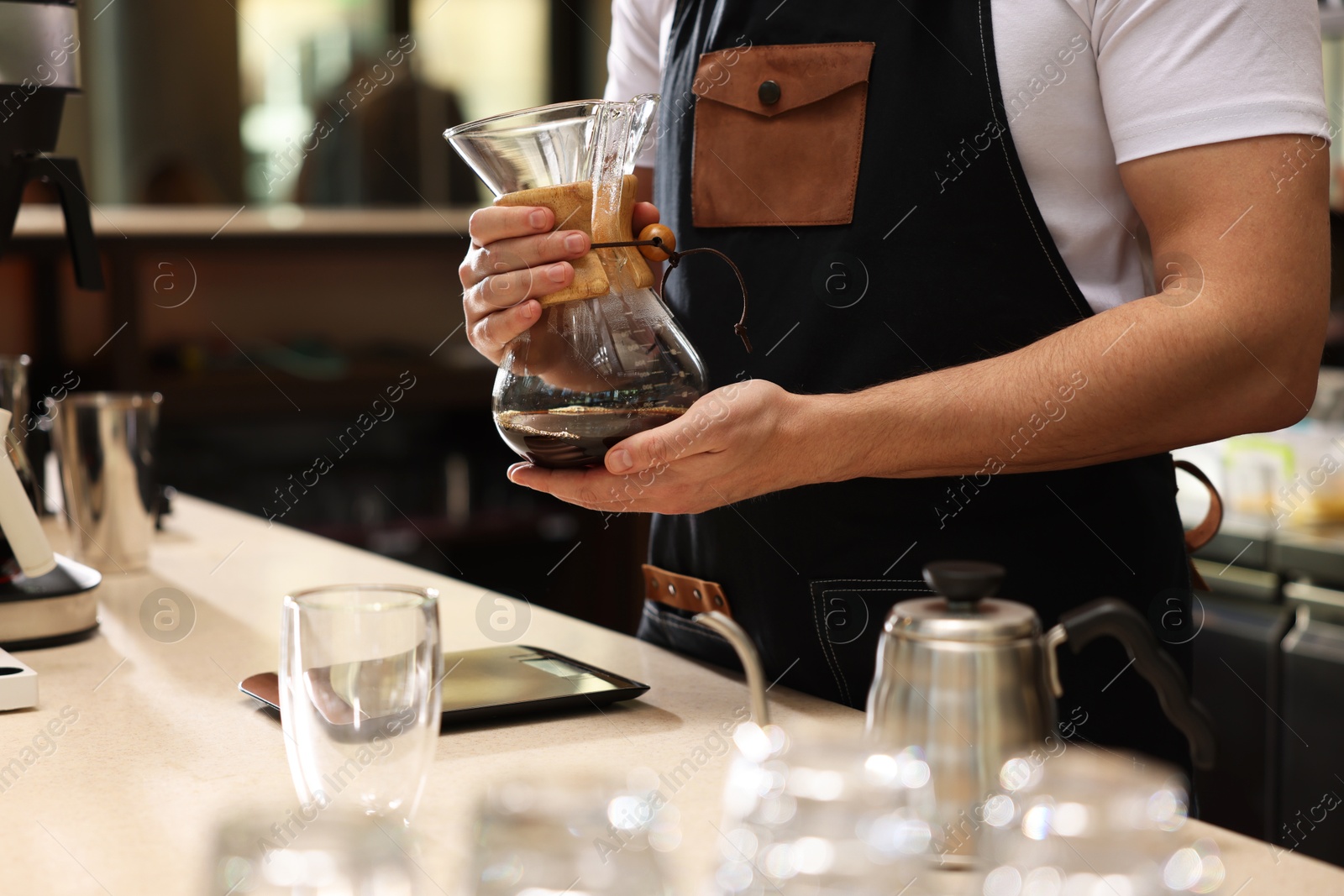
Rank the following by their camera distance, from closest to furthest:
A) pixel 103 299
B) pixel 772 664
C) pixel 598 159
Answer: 1. pixel 598 159
2. pixel 772 664
3. pixel 103 299

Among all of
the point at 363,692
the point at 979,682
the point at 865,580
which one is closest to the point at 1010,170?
the point at 865,580

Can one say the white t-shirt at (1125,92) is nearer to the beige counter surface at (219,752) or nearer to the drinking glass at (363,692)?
the beige counter surface at (219,752)

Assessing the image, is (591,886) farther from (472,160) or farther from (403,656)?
(472,160)

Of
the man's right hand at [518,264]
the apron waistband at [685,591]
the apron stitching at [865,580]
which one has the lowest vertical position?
the apron waistband at [685,591]

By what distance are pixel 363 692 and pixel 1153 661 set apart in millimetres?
455

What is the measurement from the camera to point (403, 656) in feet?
2.68

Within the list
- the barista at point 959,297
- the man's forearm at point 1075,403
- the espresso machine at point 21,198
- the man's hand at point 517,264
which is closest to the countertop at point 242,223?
the espresso machine at point 21,198

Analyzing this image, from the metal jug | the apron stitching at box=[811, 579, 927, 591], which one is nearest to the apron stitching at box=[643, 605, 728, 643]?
the apron stitching at box=[811, 579, 927, 591]

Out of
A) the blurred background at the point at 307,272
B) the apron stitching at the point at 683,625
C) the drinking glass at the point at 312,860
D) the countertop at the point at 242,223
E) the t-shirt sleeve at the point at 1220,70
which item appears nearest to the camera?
the drinking glass at the point at 312,860

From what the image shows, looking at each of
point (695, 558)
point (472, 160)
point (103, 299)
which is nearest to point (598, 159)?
point (472, 160)

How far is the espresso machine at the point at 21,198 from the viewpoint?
4.56 ft

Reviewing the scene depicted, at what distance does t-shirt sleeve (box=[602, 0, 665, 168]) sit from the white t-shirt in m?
0.47

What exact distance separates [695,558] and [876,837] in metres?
0.86

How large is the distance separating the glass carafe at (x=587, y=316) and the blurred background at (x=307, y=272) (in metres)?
2.86
